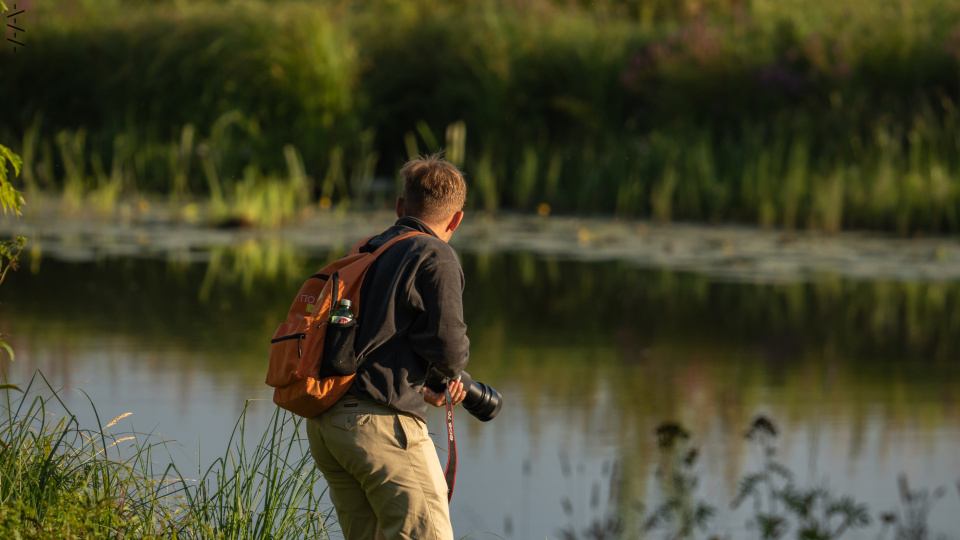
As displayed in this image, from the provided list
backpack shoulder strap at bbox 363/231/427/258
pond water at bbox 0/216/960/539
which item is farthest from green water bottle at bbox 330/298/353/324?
pond water at bbox 0/216/960/539

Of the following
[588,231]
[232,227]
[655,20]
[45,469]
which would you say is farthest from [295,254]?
[655,20]

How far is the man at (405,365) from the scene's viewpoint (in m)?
Answer: 3.29

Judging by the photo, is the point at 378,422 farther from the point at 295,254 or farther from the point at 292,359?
the point at 295,254

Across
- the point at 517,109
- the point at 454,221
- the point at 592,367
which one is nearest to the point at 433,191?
the point at 454,221

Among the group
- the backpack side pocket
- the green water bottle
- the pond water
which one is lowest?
the pond water

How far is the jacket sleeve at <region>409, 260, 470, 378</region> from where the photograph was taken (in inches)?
129

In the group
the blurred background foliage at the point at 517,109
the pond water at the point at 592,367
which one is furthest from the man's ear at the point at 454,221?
the blurred background foliage at the point at 517,109

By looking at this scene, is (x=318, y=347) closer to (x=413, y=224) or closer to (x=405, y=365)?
(x=405, y=365)

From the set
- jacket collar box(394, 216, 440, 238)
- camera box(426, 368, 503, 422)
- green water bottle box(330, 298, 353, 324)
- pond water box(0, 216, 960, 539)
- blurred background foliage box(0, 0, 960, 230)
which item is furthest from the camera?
blurred background foliage box(0, 0, 960, 230)

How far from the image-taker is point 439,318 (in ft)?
10.8

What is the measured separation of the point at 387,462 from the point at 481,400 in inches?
16.9

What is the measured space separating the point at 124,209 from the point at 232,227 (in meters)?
1.72

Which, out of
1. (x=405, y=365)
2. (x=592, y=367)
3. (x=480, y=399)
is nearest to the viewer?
(x=405, y=365)

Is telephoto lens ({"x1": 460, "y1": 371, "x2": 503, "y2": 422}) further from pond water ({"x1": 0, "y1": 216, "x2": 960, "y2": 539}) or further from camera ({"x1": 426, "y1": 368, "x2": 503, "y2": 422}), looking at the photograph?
pond water ({"x1": 0, "y1": 216, "x2": 960, "y2": 539})
